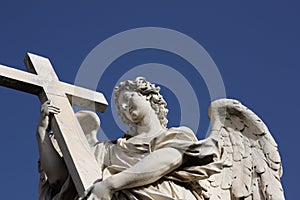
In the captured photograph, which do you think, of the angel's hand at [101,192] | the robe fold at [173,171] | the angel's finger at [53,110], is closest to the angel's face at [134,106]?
the robe fold at [173,171]

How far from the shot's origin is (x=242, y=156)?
29.8 ft

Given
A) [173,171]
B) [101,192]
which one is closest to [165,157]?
[173,171]

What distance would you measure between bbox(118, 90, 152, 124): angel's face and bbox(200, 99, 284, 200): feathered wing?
75 centimetres

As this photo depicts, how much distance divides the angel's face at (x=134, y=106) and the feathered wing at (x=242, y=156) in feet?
2.46

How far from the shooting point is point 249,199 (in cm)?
873

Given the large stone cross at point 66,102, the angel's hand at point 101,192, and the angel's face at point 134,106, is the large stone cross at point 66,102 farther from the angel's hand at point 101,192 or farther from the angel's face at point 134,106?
the angel's face at point 134,106

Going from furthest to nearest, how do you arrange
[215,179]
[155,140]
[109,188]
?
[215,179]
[155,140]
[109,188]

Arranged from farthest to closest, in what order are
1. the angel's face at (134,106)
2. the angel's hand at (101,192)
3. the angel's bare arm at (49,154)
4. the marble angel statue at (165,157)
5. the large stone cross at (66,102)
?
Answer: the angel's face at (134,106), the angel's bare arm at (49,154), the large stone cross at (66,102), the marble angel statue at (165,157), the angel's hand at (101,192)

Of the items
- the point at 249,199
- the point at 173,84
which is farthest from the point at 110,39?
the point at 249,199

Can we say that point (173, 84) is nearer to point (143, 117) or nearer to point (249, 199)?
point (143, 117)

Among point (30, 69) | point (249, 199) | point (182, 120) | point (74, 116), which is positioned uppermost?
point (30, 69)

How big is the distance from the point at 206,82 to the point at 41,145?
1.65 m

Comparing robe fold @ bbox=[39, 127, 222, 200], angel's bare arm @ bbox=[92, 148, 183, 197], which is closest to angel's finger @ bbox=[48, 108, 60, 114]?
robe fold @ bbox=[39, 127, 222, 200]

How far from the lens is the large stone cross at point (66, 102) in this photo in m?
7.90
